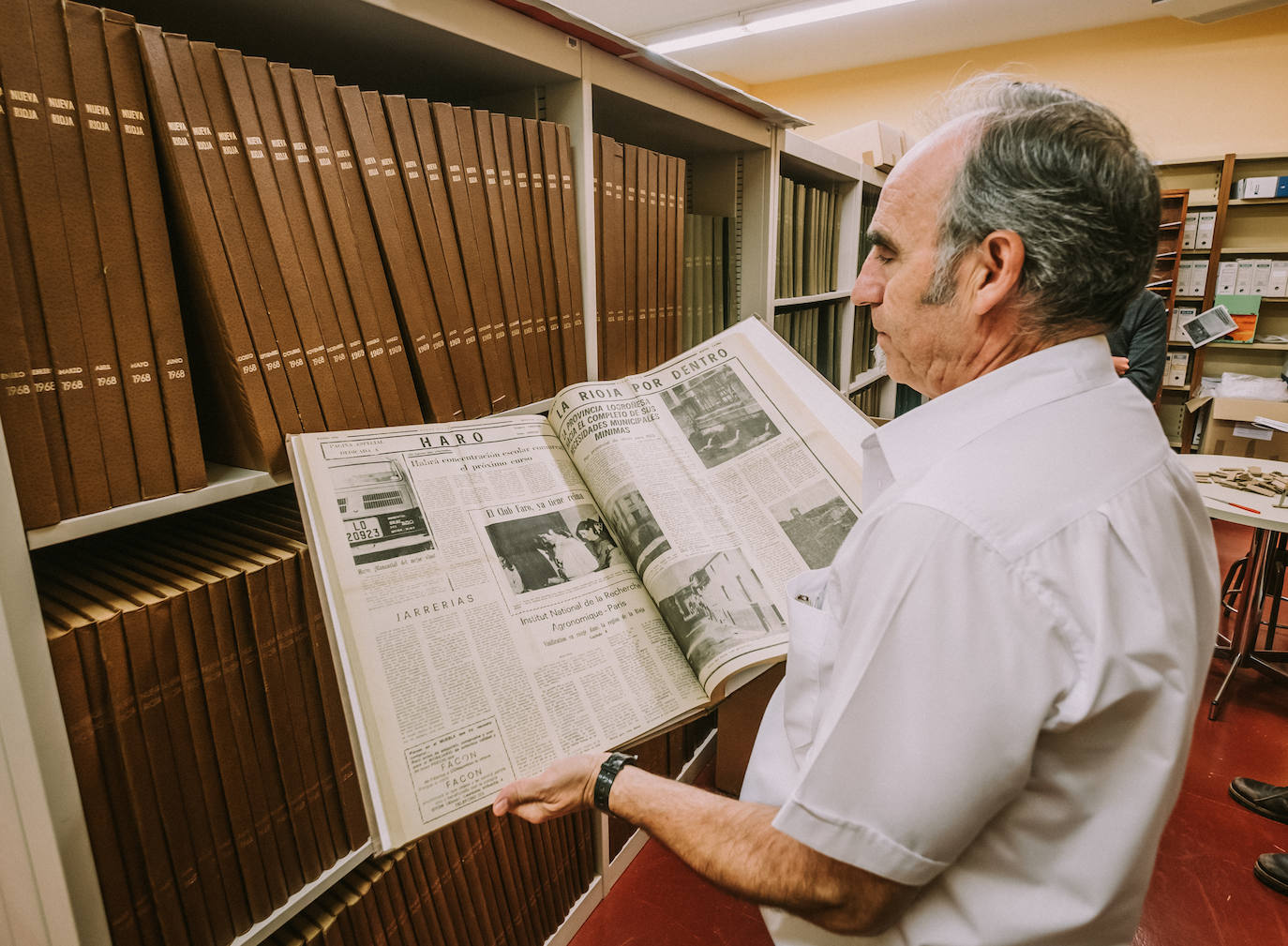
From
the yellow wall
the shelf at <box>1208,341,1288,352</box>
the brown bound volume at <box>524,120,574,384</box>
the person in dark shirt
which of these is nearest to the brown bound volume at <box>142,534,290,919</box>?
the brown bound volume at <box>524,120,574,384</box>

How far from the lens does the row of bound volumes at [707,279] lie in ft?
5.07

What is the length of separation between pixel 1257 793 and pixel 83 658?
8.59 feet

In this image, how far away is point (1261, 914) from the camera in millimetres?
1541

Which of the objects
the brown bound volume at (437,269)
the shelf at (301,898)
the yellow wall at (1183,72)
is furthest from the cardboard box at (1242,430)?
the shelf at (301,898)

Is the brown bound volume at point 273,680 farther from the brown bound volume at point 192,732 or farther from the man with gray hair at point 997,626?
the man with gray hair at point 997,626

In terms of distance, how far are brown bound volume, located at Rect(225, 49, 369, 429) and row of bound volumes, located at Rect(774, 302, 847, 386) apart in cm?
153

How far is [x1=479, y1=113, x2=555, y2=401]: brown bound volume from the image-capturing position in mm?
952

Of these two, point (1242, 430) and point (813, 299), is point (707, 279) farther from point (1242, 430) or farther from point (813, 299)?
point (1242, 430)

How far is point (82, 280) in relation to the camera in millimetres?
572

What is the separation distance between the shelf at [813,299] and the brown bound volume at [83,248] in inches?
59.0

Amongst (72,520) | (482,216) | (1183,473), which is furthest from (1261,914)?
(72,520)

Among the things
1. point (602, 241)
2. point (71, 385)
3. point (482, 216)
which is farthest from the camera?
point (602, 241)

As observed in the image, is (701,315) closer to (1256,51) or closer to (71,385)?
(71,385)

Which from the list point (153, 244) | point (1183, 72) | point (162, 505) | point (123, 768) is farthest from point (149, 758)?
point (1183, 72)
